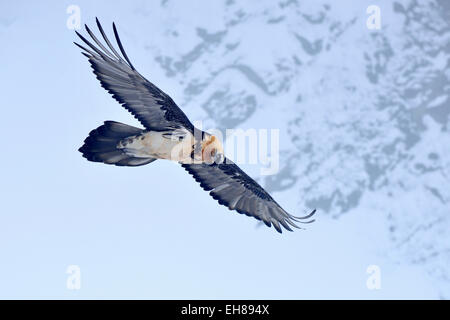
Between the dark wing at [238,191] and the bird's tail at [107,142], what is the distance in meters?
2.08

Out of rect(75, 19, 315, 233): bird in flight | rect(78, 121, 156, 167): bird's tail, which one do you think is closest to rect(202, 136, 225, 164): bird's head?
rect(75, 19, 315, 233): bird in flight

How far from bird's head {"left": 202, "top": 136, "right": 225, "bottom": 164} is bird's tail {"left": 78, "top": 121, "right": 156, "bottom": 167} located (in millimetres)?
1224

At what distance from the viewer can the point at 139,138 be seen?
43.9 feet

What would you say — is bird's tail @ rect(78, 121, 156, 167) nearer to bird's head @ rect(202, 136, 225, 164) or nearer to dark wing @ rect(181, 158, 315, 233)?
bird's head @ rect(202, 136, 225, 164)

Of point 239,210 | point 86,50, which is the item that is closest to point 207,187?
point 239,210

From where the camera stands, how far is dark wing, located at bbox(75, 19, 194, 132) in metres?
12.8

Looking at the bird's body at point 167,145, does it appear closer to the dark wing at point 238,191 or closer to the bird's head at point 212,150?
the bird's head at point 212,150

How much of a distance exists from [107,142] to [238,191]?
128 inches

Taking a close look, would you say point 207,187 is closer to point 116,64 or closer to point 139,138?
point 139,138

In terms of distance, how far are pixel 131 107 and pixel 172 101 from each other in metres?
0.80

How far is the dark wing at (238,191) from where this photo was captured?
14.9 m

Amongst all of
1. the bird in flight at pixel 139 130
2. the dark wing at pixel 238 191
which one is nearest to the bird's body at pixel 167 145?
the bird in flight at pixel 139 130
